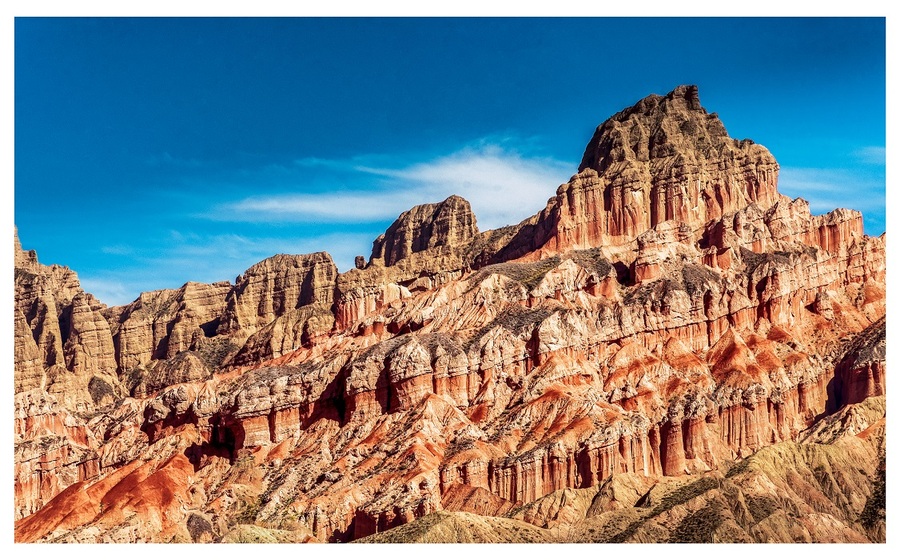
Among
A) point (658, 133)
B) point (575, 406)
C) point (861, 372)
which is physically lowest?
point (575, 406)

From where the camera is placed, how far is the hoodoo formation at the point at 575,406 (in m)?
114

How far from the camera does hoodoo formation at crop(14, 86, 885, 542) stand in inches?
4488

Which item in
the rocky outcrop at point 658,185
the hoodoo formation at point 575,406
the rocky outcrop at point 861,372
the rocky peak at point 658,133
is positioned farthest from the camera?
the rocky peak at point 658,133

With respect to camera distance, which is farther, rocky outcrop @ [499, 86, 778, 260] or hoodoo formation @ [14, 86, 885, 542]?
rocky outcrop @ [499, 86, 778, 260]

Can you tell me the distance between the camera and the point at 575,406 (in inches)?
5039

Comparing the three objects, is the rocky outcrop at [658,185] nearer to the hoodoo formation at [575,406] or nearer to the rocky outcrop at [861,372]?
the hoodoo formation at [575,406]

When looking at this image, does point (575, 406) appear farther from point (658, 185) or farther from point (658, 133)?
point (658, 133)

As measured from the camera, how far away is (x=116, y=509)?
11975 centimetres

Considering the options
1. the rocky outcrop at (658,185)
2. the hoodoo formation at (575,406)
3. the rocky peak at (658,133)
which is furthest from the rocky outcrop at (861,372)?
the rocky peak at (658,133)

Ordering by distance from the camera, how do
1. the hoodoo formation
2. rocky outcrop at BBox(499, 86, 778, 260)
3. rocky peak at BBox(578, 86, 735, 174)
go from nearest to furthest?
the hoodoo formation, rocky outcrop at BBox(499, 86, 778, 260), rocky peak at BBox(578, 86, 735, 174)

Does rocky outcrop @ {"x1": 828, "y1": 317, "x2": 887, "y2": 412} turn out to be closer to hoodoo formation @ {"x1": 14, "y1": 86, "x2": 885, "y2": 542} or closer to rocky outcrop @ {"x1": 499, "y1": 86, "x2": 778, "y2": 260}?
hoodoo formation @ {"x1": 14, "y1": 86, "x2": 885, "y2": 542}

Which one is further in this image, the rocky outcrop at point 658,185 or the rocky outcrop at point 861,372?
the rocky outcrop at point 658,185

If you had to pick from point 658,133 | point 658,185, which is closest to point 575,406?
point 658,185

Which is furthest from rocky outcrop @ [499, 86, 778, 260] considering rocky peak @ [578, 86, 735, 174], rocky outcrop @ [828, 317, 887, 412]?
rocky outcrop @ [828, 317, 887, 412]
